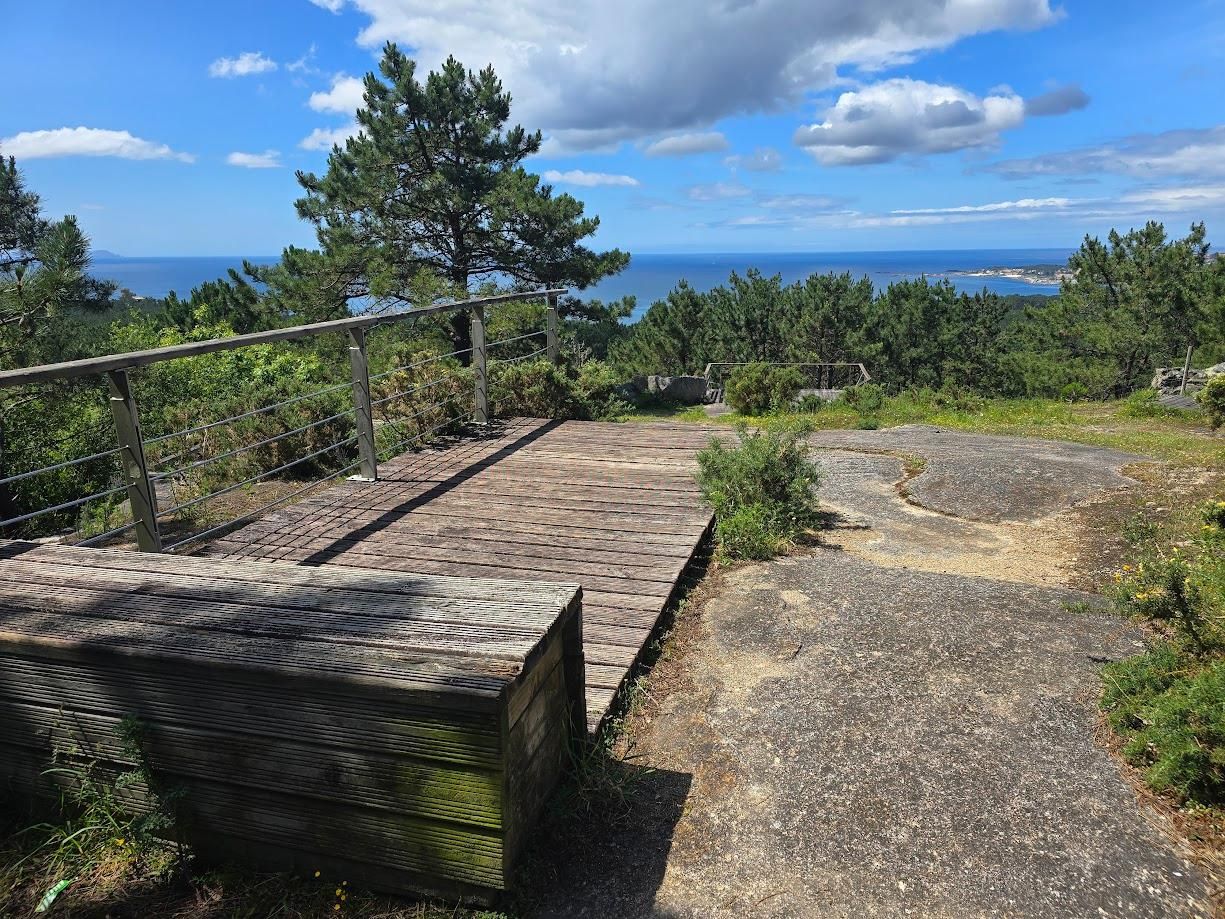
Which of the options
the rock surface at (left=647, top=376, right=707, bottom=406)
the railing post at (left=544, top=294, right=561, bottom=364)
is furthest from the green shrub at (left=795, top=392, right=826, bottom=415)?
the rock surface at (left=647, top=376, right=707, bottom=406)

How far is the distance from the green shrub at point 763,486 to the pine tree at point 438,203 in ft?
44.7

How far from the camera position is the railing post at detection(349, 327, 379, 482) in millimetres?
4695

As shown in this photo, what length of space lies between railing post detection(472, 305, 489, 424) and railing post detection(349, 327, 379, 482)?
148cm

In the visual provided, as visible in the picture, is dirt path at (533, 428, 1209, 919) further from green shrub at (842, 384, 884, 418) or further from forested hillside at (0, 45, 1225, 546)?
green shrub at (842, 384, 884, 418)

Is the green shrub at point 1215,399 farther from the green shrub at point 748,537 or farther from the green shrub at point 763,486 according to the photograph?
the green shrub at point 748,537

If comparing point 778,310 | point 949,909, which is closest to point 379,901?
point 949,909

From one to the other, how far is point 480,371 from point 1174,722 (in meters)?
5.33

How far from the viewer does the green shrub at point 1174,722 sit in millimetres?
2057

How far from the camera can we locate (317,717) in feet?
5.38

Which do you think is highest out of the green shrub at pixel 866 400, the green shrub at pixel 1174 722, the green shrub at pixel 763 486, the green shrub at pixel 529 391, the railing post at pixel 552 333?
the railing post at pixel 552 333

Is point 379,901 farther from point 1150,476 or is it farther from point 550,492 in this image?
point 1150,476

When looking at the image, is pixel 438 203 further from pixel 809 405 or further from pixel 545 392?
pixel 545 392

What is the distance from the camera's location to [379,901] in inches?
69.2

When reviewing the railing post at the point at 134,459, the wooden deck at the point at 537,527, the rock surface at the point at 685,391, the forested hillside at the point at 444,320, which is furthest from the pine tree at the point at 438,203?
the railing post at the point at 134,459
